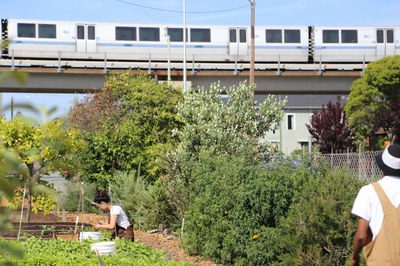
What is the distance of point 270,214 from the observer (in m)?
11.0

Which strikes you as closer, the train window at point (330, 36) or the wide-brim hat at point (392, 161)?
the wide-brim hat at point (392, 161)

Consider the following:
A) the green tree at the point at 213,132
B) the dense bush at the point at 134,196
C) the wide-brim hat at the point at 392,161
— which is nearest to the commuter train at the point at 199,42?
the dense bush at the point at 134,196

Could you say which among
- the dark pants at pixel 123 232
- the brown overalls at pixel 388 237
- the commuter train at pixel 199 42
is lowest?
the dark pants at pixel 123 232

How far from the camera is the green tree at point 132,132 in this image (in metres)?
19.6

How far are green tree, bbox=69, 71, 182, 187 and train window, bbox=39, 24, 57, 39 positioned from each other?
1375 centimetres

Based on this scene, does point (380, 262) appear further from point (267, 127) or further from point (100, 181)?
point (100, 181)

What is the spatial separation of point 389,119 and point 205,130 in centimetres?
2329

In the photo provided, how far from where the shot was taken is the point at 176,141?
798 inches

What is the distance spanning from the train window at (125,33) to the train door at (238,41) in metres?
5.90

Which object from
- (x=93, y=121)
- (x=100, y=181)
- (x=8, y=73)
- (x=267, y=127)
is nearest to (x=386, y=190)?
(x=8, y=73)

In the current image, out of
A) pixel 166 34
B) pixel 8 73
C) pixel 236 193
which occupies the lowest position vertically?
pixel 236 193

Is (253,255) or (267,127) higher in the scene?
(267,127)

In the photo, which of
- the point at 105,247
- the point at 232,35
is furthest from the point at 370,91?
the point at 105,247

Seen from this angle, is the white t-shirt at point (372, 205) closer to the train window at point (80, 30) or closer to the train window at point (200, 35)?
the train window at point (80, 30)
